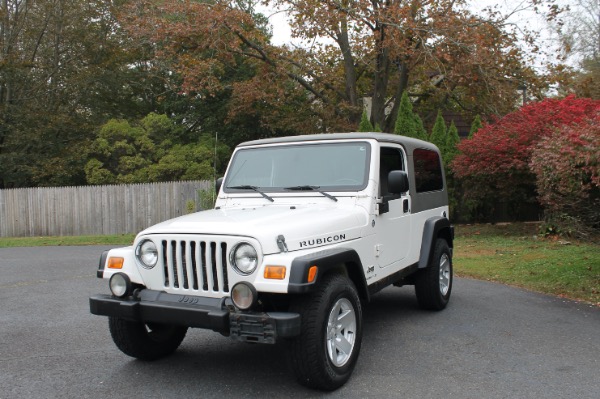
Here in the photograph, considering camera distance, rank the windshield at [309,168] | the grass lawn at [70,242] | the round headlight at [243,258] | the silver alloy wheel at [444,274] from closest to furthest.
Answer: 1. the round headlight at [243,258]
2. the windshield at [309,168]
3. the silver alloy wheel at [444,274]
4. the grass lawn at [70,242]

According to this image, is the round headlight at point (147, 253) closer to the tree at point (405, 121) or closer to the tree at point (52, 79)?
the tree at point (405, 121)

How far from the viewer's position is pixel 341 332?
14.6 ft

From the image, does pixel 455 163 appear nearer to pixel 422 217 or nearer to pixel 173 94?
pixel 422 217

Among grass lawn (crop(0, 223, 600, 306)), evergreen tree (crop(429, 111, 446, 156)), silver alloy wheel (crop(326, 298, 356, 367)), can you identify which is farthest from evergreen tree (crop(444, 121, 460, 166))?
silver alloy wheel (crop(326, 298, 356, 367))

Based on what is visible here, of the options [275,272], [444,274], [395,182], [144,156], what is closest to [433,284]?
[444,274]

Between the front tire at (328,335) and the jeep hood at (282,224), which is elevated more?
the jeep hood at (282,224)

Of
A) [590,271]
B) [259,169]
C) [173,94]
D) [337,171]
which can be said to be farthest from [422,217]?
[173,94]

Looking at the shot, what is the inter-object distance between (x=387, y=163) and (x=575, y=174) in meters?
2.94

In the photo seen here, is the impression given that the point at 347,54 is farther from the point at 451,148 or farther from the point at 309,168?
the point at 309,168

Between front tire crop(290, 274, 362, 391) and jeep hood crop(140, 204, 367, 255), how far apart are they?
1.22ft

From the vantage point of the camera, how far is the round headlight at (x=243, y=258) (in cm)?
404

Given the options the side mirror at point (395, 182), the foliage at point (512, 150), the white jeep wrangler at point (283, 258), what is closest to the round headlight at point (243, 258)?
the white jeep wrangler at point (283, 258)

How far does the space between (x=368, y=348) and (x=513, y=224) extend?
13.2 meters

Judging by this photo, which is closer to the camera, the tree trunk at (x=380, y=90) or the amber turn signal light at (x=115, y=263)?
the amber turn signal light at (x=115, y=263)
